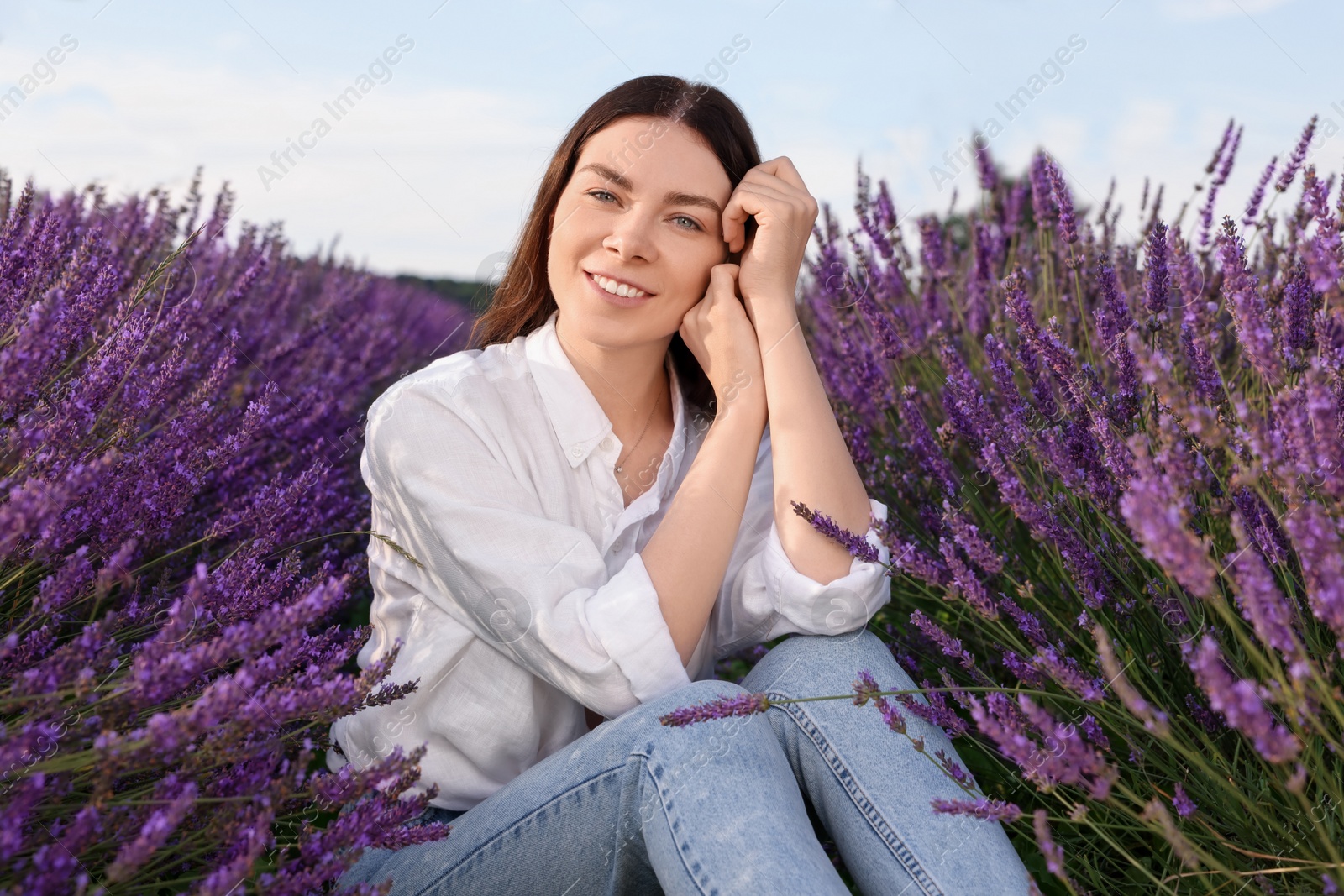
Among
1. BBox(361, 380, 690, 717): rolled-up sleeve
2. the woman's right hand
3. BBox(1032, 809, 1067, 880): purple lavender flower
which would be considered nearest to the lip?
the woman's right hand

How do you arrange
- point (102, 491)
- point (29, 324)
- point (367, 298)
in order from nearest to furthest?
1. point (29, 324)
2. point (102, 491)
3. point (367, 298)

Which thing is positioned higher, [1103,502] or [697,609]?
[1103,502]

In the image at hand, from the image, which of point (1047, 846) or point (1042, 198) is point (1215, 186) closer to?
point (1042, 198)

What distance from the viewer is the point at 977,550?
1354mm

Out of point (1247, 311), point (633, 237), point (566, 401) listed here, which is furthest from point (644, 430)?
point (1247, 311)

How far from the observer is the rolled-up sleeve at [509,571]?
1.56 m

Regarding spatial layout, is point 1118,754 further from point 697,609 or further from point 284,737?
point 284,737

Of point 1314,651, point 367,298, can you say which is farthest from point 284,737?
point 367,298

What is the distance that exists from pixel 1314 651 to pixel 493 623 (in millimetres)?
1123

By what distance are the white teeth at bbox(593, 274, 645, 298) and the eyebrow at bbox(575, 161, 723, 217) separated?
0.58 feet

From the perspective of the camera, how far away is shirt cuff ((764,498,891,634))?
5.55ft

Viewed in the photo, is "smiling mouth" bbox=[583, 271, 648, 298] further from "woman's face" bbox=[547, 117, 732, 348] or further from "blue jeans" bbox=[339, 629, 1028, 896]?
"blue jeans" bbox=[339, 629, 1028, 896]

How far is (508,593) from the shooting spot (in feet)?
5.22

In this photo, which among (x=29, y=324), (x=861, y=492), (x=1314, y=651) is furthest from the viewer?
(x=861, y=492)
